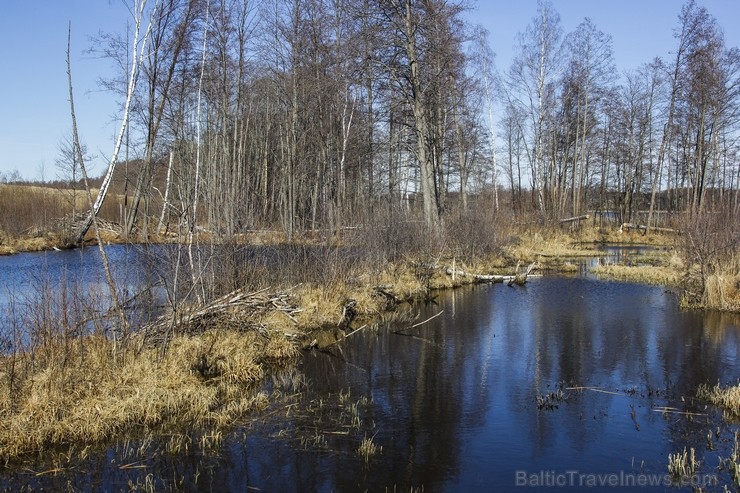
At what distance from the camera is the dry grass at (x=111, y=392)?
615 cm

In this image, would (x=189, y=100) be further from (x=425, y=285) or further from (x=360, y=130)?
(x=360, y=130)

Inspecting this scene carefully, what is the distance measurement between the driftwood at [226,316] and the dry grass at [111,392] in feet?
0.95

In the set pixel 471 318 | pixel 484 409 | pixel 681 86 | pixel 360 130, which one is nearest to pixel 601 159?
pixel 681 86

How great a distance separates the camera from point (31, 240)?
26.5 m

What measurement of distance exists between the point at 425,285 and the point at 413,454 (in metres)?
10.5

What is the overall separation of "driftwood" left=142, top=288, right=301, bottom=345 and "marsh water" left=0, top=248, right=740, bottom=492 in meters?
1.26

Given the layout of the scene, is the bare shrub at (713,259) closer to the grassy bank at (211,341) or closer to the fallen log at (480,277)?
the grassy bank at (211,341)

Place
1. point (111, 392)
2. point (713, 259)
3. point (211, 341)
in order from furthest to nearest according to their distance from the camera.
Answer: point (713, 259), point (211, 341), point (111, 392)

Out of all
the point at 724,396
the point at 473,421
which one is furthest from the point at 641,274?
the point at 473,421

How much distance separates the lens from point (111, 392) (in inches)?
270

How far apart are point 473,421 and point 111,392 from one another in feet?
15.3

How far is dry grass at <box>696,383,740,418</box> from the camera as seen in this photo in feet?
23.6

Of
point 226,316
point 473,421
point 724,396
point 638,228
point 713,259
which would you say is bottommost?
point 473,421

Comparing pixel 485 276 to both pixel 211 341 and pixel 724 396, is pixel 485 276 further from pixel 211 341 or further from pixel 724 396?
pixel 211 341
